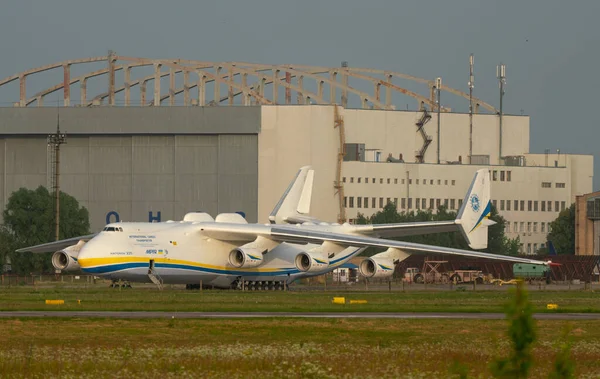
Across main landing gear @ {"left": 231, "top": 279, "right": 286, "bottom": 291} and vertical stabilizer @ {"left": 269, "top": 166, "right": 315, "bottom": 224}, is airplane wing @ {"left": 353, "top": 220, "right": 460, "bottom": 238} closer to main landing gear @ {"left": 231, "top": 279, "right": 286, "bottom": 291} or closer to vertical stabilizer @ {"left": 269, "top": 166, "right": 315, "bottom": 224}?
main landing gear @ {"left": 231, "top": 279, "right": 286, "bottom": 291}

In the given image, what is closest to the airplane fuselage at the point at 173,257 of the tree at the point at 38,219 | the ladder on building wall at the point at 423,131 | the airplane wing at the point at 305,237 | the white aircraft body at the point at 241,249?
the white aircraft body at the point at 241,249

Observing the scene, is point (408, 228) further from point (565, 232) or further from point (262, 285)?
point (565, 232)

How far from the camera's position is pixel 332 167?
396 feet

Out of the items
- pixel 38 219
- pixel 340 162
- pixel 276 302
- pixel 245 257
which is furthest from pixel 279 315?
pixel 340 162

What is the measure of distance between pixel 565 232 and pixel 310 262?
70678mm

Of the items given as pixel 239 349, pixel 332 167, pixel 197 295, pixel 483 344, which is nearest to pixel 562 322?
pixel 483 344

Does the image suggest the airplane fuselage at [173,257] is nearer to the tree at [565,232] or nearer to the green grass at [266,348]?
the green grass at [266,348]

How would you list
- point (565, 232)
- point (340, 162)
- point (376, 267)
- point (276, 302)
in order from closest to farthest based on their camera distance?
point (276, 302) < point (376, 267) < point (340, 162) < point (565, 232)

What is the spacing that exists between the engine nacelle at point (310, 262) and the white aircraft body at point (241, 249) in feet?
0.16

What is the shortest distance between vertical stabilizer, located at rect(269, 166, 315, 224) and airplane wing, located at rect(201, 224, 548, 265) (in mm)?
9191

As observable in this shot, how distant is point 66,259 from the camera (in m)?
57.2

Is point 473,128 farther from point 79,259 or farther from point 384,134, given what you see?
point 79,259

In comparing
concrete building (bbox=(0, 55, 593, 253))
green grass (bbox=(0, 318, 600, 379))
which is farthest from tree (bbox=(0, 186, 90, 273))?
green grass (bbox=(0, 318, 600, 379))

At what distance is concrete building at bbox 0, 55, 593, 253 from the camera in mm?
117688
